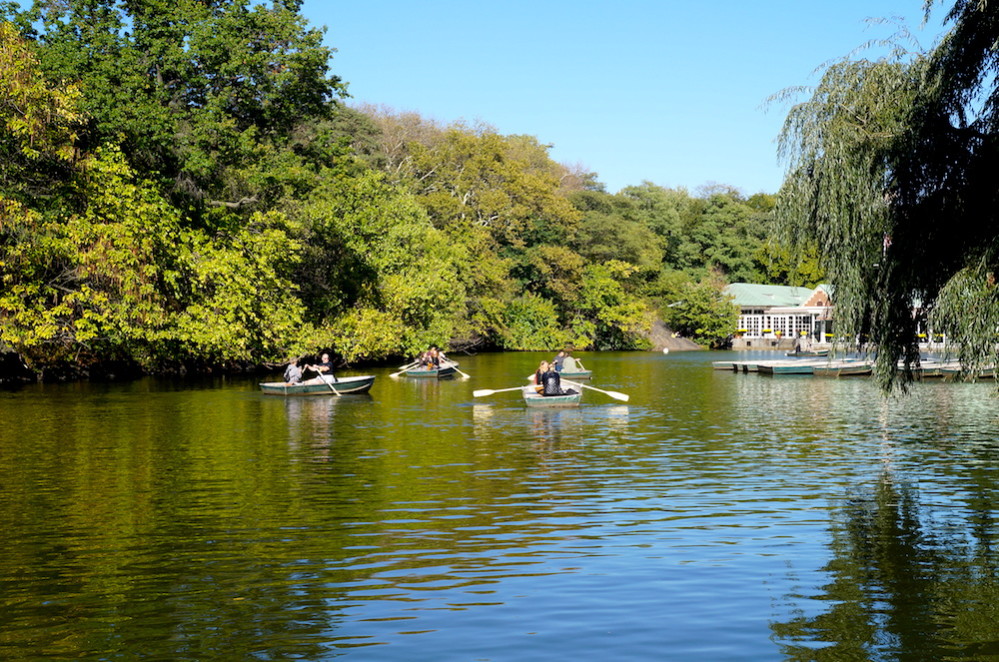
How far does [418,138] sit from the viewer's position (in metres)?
106

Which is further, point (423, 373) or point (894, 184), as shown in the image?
point (423, 373)

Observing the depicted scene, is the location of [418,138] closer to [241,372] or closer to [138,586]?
[241,372]

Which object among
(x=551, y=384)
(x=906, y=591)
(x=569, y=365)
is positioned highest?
(x=569, y=365)

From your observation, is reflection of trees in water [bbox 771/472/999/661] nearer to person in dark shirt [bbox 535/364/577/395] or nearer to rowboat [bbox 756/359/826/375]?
person in dark shirt [bbox 535/364/577/395]

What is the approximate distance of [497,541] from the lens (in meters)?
14.0

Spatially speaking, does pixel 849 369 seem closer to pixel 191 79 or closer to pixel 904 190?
pixel 191 79

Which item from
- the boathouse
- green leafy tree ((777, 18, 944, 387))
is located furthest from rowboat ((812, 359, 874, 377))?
the boathouse

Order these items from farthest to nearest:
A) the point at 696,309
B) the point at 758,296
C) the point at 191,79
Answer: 1. the point at 758,296
2. the point at 696,309
3. the point at 191,79

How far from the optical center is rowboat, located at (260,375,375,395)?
39.5 meters

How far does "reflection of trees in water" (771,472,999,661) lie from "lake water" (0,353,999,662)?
0.04 m

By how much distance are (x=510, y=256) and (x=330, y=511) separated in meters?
81.6

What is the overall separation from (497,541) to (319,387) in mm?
26840

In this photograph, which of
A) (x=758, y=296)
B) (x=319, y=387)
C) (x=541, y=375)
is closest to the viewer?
(x=541, y=375)

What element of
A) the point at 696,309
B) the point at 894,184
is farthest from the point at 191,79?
the point at 696,309
